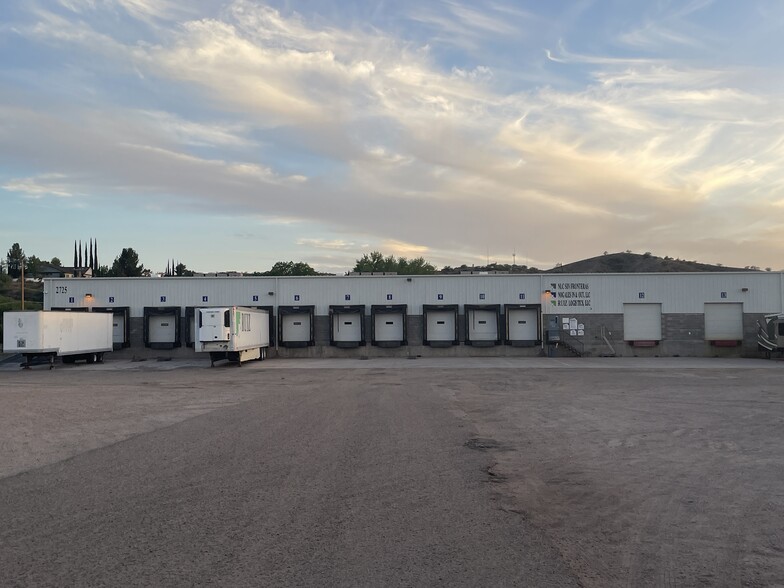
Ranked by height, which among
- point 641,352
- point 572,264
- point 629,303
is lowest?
point 641,352

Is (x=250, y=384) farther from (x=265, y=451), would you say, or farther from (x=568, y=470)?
(x=568, y=470)

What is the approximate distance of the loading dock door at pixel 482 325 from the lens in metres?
41.3

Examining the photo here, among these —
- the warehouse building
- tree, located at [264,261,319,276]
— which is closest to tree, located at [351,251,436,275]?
tree, located at [264,261,319,276]

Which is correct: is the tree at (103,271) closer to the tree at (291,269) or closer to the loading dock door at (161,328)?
the tree at (291,269)

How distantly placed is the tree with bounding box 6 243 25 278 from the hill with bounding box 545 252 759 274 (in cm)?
10059

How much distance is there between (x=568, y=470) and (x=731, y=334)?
37.7m

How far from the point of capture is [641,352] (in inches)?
1603

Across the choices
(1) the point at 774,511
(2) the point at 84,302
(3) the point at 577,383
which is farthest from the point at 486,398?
(2) the point at 84,302

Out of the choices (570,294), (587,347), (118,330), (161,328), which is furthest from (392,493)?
(118,330)

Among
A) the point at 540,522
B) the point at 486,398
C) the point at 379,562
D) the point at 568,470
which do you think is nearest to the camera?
the point at 379,562

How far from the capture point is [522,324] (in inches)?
1638

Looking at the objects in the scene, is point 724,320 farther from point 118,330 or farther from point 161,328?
point 118,330

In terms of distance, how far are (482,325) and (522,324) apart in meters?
2.72

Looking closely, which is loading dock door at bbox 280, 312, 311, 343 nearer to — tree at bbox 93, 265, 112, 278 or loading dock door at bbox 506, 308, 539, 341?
loading dock door at bbox 506, 308, 539, 341
